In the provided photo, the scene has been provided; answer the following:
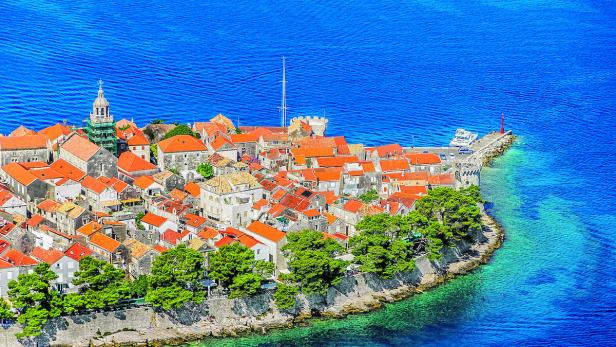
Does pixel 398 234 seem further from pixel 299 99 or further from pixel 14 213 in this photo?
pixel 299 99

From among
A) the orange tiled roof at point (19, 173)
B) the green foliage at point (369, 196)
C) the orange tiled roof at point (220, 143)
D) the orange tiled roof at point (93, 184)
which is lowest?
the green foliage at point (369, 196)

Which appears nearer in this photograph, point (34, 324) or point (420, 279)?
point (34, 324)

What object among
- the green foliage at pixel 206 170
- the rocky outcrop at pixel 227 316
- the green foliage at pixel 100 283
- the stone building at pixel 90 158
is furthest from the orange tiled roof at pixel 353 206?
the green foliage at pixel 100 283

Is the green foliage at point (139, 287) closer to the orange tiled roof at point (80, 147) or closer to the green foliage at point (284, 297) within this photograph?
the green foliage at point (284, 297)

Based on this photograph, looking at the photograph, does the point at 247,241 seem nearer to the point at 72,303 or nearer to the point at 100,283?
the point at 100,283

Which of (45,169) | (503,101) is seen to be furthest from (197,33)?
(45,169)

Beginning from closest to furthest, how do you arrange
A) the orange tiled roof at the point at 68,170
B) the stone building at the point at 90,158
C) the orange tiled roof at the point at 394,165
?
the orange tiled roof at the point at 68,170 → the stone building at the point at 90,158 → the orange tiled roof at the point at 394,165

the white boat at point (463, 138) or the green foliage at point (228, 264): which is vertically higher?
the white boat at point (463, 138)

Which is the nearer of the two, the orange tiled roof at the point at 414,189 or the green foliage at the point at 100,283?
the green foliage at the point at 100,283
